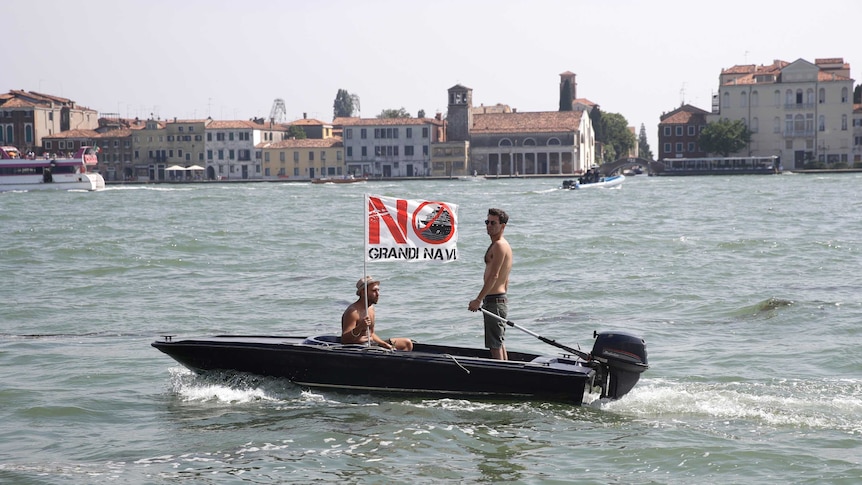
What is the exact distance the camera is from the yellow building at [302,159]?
108 m

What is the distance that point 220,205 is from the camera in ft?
181

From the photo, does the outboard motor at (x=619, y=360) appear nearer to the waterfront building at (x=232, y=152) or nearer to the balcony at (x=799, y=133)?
the balcony at (x=799, y=133)

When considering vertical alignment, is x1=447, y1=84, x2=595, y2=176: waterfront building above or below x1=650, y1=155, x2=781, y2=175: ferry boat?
above

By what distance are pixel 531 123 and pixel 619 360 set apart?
99.0 metres

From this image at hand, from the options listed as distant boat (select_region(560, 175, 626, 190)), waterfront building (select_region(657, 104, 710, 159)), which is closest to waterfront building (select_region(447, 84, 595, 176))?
waterfront building (select_region(657, 104, 710, 159))

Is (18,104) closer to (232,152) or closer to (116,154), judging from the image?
(116,154)

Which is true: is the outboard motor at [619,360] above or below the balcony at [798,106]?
below

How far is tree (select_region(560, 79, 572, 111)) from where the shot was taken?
425 ft

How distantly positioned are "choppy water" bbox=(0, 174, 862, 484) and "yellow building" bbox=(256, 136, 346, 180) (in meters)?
78.1

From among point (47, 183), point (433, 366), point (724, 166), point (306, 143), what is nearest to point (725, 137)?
point (724, 166)

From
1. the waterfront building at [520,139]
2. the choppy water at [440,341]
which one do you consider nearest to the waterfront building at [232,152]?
the waterfront building at [520,139]

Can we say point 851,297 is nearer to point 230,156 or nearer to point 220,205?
point 220,205

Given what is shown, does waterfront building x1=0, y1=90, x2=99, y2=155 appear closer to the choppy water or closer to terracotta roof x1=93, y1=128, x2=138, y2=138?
terracotta roof x1=93, y1=128, x2=138, y2=138

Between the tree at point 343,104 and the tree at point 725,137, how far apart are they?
77235 mm
